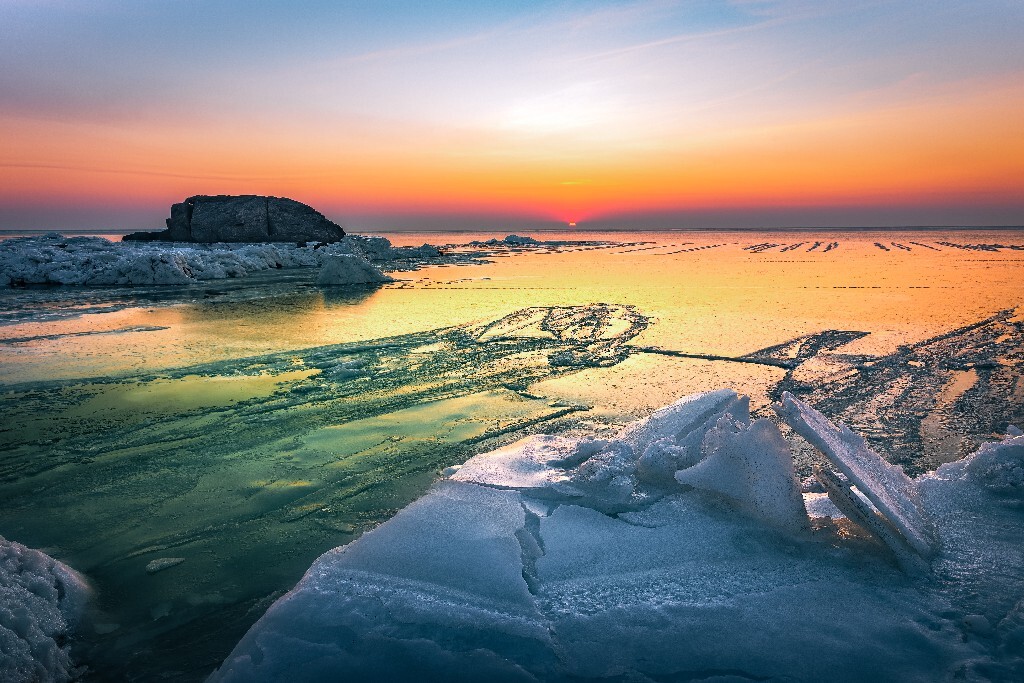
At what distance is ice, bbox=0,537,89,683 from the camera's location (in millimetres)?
1460

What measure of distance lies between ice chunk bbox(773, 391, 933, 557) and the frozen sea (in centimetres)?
66

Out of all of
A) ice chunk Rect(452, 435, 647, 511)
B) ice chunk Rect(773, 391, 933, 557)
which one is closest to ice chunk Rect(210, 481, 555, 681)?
ice chunk Rect(452, 435, 647, 511)

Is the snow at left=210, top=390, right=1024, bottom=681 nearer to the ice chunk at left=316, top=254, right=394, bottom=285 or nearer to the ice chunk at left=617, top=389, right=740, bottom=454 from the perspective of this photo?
the ice chunk at left=617, top=389, right=740, bottom=454

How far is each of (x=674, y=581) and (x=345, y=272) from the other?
12069mm

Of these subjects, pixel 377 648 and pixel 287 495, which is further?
pixel 287 495

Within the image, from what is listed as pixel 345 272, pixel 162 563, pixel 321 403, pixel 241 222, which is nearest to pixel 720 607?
pixel 162 563

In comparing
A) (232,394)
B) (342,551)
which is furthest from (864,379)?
(232,394)

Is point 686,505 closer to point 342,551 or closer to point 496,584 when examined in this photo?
point 496,584

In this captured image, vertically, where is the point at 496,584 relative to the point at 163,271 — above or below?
below

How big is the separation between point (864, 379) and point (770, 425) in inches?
105

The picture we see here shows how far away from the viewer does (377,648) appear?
1.52 metres

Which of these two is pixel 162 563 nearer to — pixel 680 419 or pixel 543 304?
pixel 680 419

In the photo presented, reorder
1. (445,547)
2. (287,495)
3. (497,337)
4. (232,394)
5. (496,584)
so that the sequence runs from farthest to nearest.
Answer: (497,337) < (232,394) < (287,495) < (445,547) < (496,584)

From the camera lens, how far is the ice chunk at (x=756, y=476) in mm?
1935
